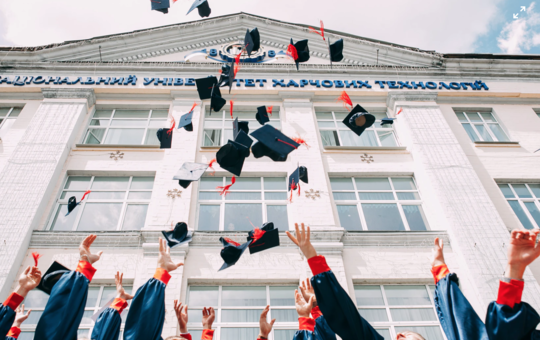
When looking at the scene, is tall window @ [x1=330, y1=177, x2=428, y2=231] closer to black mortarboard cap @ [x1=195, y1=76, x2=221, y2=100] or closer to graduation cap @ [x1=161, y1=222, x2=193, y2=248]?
graduation cap @ [x1=161, y1=222, x2=193, y2=248]

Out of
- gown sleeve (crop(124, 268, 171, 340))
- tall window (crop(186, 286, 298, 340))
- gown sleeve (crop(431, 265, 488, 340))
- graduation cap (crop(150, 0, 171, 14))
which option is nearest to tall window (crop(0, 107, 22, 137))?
graduation cap (crop(150, 0, 171, 14))

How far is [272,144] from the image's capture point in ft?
23.5

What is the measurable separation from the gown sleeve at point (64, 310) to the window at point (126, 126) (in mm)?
7516

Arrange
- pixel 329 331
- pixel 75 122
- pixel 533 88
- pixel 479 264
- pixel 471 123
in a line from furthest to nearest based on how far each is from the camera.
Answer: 1. pixel 533 88
2. pixel 471 123
3. pixel 75 122
4. pixel 479 264
5. pixel 329 331

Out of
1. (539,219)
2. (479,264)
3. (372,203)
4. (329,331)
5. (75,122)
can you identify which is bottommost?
(329,331)

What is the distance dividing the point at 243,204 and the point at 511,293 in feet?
22.6

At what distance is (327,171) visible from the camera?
33.4 feet

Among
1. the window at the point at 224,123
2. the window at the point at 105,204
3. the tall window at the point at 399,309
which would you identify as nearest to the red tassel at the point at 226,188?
the window at the point at 224,123

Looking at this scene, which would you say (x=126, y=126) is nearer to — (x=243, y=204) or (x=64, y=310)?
(x=243, y=204)

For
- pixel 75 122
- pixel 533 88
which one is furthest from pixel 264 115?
pixel 533 88

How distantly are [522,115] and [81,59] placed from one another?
14971 mm

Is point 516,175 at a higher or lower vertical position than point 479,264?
higher

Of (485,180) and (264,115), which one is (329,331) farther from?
(485,180)

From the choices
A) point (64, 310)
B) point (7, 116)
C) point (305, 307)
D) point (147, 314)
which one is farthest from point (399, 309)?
point (7, 116)
